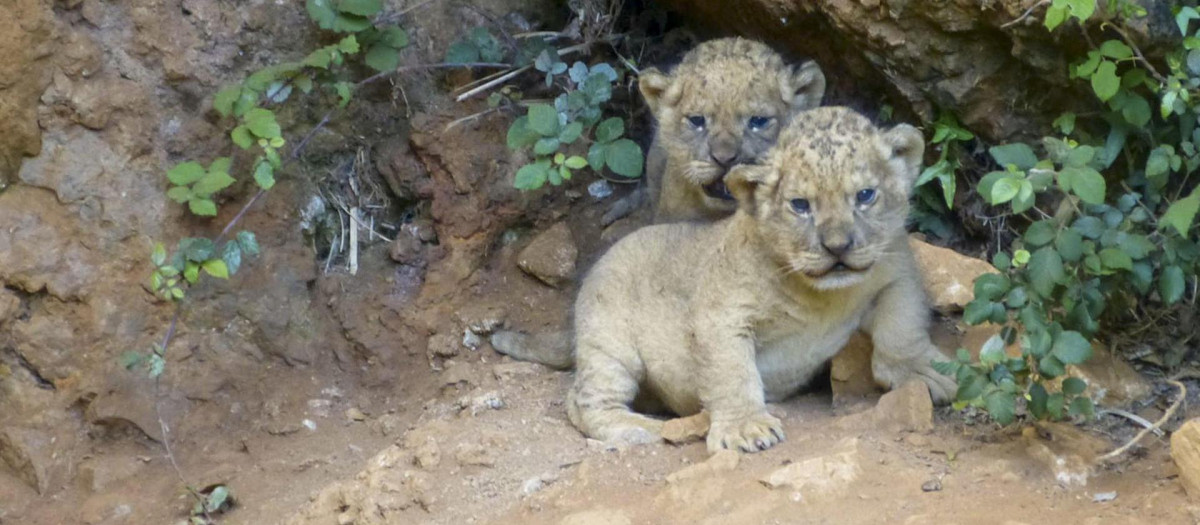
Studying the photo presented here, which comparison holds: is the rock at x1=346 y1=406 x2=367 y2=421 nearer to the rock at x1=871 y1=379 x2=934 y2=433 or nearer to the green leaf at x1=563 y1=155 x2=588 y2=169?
the green leaf at x1=563 y1=155 x2=588 y2=169

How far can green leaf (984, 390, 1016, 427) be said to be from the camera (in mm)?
5387

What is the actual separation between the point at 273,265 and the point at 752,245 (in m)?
3.05

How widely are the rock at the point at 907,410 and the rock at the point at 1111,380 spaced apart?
2.10ft

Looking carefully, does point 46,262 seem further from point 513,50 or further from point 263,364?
point 513,50

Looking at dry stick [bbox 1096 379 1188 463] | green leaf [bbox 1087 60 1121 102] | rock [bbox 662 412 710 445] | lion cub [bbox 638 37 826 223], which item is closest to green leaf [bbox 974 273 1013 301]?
dry stick [bbox 1096 379 1188 463]

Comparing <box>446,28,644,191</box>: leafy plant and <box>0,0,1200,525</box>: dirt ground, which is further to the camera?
<box>446,28,644,191</box>: leafy plant

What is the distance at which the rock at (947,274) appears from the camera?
7.07 metres

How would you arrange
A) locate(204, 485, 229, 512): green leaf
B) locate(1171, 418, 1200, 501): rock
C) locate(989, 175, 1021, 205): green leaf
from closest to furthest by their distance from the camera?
locate(1171, 418, 1200, 501): rock < locate(989, 175, 1021, 205): green leaf < locate(204, 485, 229, 512): green leaf

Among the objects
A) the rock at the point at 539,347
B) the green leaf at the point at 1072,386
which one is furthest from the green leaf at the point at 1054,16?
the rock at the point at 539,347

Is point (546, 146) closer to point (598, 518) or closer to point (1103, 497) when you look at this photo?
point (598, 518)

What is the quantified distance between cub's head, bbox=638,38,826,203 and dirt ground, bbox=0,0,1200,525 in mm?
405

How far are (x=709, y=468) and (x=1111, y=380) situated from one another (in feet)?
5.94

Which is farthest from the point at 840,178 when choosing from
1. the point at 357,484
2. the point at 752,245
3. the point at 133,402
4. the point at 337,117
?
the point at 133,402

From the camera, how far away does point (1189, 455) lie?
16.6ft
